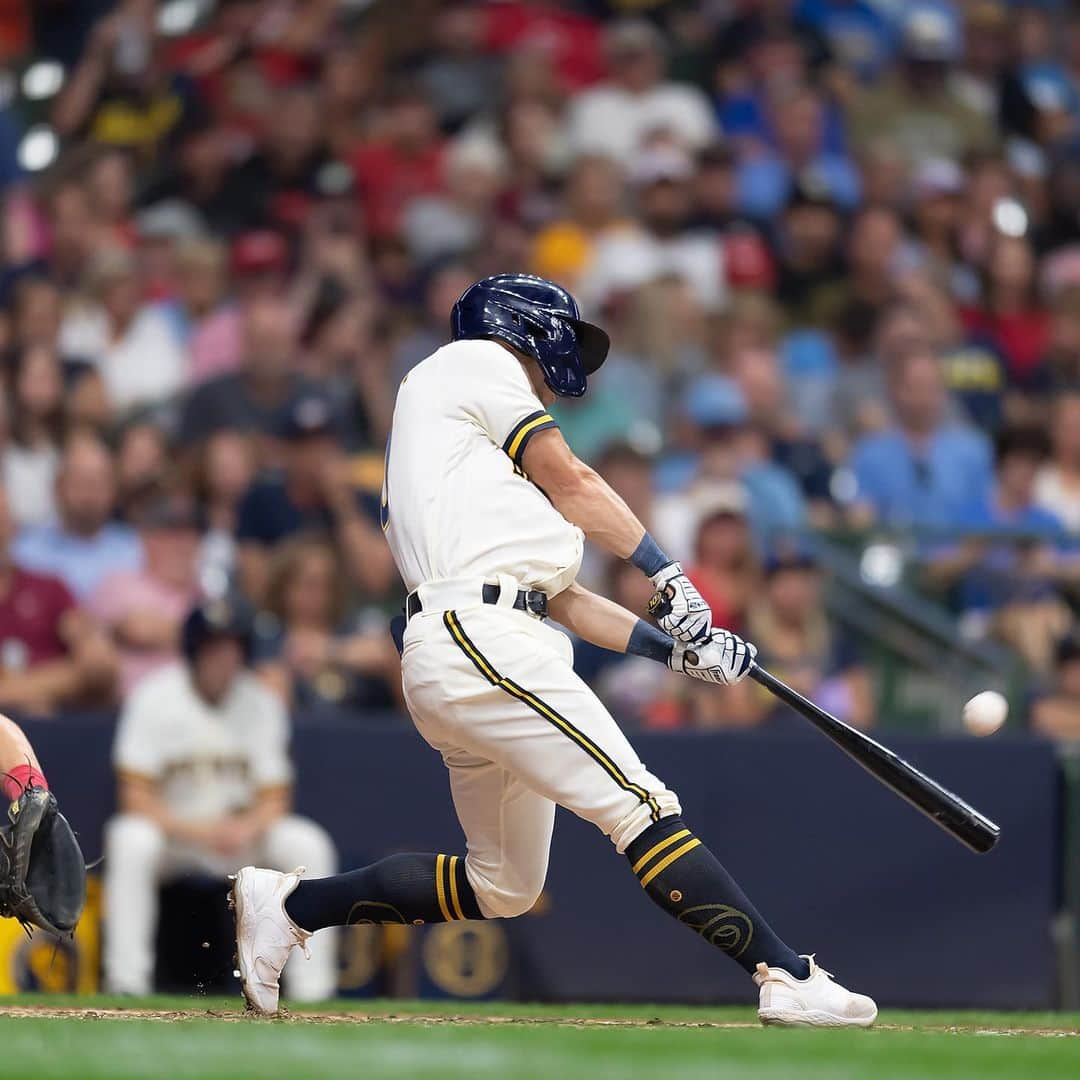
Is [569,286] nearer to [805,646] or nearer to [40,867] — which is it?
[805,646]

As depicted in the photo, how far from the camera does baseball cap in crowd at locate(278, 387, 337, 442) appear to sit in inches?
417

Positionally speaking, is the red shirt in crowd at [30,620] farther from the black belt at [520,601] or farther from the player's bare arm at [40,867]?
the black belt at [520,601]

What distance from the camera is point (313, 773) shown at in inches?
368

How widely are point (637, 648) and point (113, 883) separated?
3.44 metres

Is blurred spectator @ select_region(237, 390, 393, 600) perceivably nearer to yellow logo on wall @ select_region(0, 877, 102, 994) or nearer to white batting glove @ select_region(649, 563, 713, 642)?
yellow logo on wall @ select_region(0, 877, 102, 994)

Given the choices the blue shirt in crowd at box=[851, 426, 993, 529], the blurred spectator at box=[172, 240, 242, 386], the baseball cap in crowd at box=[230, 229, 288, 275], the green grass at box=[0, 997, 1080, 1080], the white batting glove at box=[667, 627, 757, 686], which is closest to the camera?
the green grass at box=[0, 997, 1080, 1080]

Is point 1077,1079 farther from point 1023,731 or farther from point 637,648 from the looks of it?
point 1023,731

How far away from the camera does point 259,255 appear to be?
39.8ft

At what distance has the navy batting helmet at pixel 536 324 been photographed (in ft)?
20.2

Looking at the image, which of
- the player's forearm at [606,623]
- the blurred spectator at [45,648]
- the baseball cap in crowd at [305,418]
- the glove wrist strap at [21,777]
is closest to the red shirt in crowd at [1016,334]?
the baseball cap in crowd at [305,418]

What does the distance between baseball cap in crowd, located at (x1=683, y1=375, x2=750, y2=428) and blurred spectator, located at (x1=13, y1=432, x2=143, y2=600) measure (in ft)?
9.45

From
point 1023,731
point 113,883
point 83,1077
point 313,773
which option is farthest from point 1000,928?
point 83,1077

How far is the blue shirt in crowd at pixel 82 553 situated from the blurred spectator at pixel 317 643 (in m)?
0.73

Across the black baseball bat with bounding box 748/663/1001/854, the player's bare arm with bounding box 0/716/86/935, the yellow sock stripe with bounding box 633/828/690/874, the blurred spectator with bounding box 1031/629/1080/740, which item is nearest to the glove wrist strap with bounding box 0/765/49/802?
the player's bare arm with bounding box 0/716/86/935
